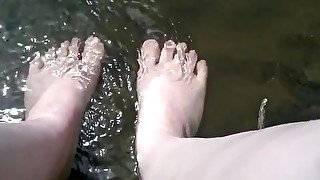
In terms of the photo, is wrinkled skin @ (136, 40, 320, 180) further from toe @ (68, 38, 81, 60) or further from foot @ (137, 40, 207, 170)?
toe @ (68, 38, 81, 60)

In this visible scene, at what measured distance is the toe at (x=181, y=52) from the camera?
51.9 inches

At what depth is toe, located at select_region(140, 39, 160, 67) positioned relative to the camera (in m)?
1.32

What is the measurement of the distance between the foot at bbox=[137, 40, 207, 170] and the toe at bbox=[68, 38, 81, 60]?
13 cm

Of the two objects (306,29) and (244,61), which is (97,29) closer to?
(244,61)

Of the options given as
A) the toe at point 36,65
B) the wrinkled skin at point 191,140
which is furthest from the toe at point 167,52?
the toe at point 36,65

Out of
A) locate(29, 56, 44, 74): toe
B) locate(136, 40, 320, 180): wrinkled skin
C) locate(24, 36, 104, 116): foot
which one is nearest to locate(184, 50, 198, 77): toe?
locate(136, 40, 320, 180): wrinkled skin

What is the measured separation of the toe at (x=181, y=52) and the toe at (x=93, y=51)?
0.49 feet

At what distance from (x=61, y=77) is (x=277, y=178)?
64 cm

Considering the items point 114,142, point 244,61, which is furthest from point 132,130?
point 244,61

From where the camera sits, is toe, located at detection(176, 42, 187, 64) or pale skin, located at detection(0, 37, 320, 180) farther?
toe, located at detection(176, 42, 187, 64)

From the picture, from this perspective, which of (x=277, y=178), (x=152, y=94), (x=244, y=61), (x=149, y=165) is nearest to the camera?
(x=277, y=178)

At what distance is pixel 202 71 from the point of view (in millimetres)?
1315

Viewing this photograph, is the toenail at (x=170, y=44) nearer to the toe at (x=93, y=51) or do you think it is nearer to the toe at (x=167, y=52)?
the toe at (x=167, y=52)

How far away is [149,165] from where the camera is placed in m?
1.12
